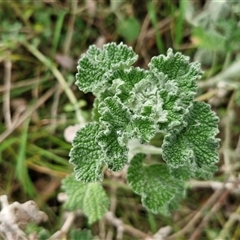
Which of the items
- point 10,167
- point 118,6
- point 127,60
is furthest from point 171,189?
point 118,6

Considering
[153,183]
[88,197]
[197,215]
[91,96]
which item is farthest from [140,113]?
[91,96]

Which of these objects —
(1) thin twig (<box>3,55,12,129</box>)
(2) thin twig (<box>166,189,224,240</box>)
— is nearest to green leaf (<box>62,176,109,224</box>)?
(2) thin twig (<box>166,189,224,240</box>)

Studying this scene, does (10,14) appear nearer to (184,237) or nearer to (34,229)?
(34,229)

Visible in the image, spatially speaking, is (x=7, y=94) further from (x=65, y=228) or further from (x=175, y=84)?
(x=175, y=84)

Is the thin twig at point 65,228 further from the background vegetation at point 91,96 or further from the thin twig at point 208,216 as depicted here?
the thin twig at point 208,216

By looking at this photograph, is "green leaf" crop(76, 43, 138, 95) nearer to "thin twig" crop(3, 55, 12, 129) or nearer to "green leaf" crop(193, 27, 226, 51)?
"green leaf" crop(193, 27, 226, 51)

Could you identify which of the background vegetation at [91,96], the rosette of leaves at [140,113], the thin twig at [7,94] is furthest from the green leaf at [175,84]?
the thin twig at [7,94]
